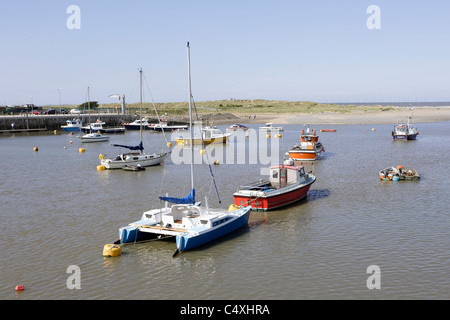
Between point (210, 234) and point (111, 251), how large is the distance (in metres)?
4.48

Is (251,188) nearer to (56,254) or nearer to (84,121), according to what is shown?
(56,254)

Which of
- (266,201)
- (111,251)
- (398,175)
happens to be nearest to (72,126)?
(398,175)

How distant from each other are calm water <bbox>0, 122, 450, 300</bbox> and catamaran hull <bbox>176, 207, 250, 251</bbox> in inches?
13.8

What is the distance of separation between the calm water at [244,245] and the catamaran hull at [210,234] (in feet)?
1.15

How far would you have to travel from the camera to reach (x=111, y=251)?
63.1 ft

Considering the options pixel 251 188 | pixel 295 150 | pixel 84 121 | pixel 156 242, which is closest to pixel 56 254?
pixel 156 242

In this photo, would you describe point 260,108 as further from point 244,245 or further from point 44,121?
point 244,245

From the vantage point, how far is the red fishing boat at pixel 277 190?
85.2ft

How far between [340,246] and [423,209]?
8806mm

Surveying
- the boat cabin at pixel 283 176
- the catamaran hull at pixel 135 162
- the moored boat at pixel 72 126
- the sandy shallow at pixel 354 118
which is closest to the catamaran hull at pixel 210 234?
the boat cabin at pixel 283 176

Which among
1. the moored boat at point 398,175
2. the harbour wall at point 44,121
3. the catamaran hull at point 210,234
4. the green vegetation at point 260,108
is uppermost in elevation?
the green vegetation at point 260,108

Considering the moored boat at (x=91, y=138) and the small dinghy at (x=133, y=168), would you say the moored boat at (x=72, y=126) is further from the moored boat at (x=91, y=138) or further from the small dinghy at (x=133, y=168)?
the small dinghy at (x=133, y=168)

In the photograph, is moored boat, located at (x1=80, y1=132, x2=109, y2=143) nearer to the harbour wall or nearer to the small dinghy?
the harbour wall

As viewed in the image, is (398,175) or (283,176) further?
(398,175)
